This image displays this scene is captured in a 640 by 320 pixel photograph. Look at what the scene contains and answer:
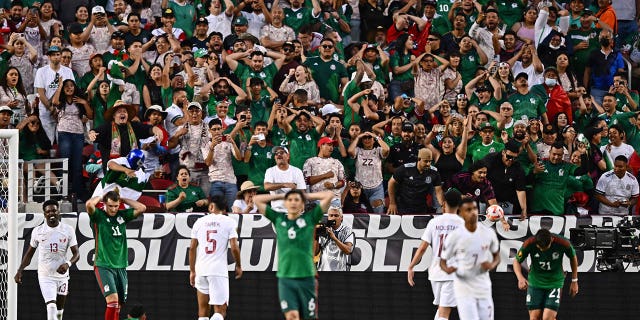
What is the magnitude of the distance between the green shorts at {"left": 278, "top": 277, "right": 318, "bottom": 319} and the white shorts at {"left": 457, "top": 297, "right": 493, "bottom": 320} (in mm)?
1869

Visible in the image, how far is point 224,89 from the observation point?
22.9 metres

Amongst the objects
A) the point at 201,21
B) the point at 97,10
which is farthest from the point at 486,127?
the point at 97,10

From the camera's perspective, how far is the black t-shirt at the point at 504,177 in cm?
2120

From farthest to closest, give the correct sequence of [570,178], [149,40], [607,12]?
1. [607,12]
2. [149,40]
3. [570,178]

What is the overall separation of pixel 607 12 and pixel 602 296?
9109mm

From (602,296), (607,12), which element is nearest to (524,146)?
(602,296)

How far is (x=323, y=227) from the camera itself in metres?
19.7

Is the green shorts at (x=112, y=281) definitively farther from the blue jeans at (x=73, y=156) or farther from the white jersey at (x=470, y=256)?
the white jersey at (x=470, y=256)

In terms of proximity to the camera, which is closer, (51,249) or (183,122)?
(51,249)

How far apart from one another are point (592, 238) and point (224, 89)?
7.50 m

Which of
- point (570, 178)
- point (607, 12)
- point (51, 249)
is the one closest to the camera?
point (51, 249)

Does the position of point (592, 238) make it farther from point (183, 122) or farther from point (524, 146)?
point (183, 122)

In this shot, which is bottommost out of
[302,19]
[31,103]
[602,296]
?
[602,296]

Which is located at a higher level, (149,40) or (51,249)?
(149,40)
